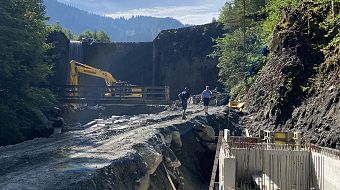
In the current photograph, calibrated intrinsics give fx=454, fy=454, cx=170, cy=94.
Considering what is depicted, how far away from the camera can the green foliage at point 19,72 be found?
2170cm

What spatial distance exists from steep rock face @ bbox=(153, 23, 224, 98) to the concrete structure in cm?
3553

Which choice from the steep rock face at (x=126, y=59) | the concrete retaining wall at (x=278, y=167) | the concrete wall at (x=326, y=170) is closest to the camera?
the concrete wall at (x=326, y=170)

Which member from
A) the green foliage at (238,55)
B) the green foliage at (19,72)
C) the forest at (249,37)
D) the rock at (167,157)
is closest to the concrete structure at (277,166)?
the rock at (167,157)

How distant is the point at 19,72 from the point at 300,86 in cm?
1418

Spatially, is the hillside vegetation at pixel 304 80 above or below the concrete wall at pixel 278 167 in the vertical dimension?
above

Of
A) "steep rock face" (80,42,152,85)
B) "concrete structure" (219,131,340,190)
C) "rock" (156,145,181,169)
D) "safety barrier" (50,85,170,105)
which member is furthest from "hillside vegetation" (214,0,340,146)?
"steep rock face" (80,42,152,85)

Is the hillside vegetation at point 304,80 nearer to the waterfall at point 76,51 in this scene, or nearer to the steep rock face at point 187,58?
the steep rock face at point 187,58

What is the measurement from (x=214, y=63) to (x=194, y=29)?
5.09 meters

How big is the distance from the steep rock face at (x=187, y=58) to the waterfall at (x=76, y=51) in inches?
356

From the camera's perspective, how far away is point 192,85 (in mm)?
53625

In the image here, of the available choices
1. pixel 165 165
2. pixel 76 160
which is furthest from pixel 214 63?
pixel 76 160

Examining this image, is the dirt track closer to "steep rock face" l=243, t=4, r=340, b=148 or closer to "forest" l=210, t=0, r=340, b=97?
"steep rock face" l=243, t=4, r=340, b=148

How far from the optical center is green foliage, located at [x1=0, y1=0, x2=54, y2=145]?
21703 mm

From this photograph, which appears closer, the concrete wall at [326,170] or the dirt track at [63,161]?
the dirt track at [63,161]
